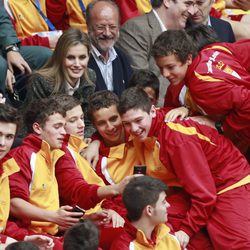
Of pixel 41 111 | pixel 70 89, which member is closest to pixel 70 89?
pixel 70 89

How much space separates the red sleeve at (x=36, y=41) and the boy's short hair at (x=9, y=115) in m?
1.94

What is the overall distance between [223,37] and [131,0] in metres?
0.93

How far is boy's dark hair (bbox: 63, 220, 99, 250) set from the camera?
4539 millimetres

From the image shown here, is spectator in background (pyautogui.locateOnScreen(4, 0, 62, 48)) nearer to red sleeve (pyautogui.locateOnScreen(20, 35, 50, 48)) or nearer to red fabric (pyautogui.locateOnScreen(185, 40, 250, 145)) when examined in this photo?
red sleeve (pyautogui.locateOnScreen(20, 35, 50, 48))

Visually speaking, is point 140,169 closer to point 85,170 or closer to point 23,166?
point 85,170

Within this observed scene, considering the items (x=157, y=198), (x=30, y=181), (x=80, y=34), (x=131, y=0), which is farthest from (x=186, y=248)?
(x=131, y=0)

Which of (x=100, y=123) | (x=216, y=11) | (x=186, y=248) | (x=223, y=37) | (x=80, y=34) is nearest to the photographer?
(x=186, y=248)

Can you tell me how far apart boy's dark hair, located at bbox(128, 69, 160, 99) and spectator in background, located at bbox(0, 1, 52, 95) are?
2.49 ft

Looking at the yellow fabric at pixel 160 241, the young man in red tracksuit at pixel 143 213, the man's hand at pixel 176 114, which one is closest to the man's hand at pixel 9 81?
the man's hand at pixel 176 114

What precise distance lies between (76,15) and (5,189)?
273 centimetres

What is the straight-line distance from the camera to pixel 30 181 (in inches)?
218

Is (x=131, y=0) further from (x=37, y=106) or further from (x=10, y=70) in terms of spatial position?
(x=37, y=106)

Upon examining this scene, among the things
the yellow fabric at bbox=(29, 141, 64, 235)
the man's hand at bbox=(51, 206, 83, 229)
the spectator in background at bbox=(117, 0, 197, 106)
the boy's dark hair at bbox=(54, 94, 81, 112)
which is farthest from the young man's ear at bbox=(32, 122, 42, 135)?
the spectator in background at bbox=(117, 0, 197, 106)

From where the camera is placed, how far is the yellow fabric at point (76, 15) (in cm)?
773
